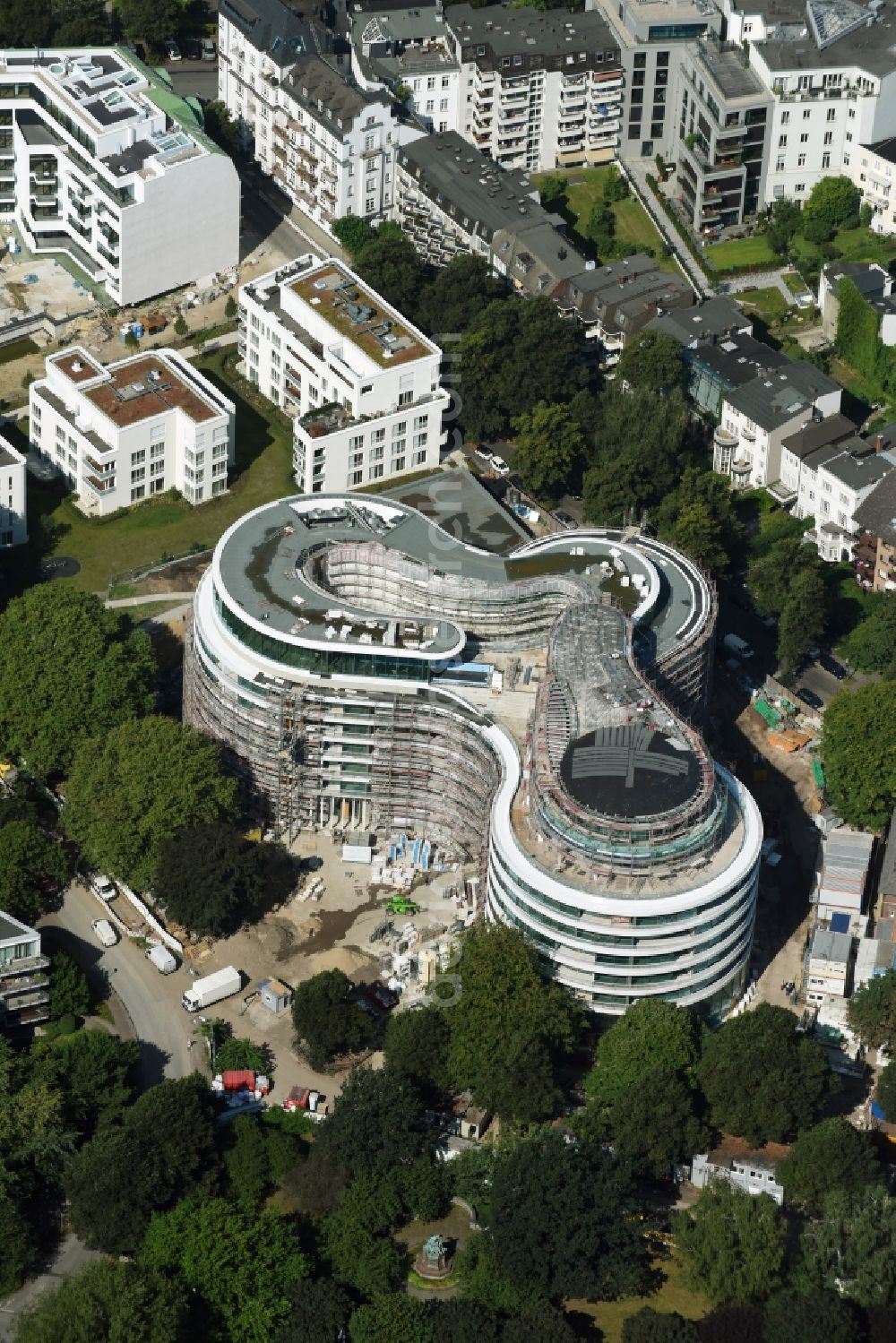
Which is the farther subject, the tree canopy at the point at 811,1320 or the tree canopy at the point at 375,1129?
the tree canopy at the point at 375,1129

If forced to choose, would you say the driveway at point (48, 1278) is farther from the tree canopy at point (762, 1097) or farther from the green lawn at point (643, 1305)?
the tree canopy at point (762, 1097)

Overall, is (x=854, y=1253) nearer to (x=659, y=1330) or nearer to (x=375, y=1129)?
(x=659, y=1330)

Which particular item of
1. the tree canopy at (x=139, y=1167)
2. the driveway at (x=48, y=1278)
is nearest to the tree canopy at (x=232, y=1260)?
the tree canopy at (x=139, y=1167)

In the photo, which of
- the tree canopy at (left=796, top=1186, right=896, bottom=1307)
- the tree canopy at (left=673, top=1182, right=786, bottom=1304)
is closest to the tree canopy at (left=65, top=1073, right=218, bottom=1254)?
the tree canopy at (left=673, top=1182, right=786, bottom=1304)

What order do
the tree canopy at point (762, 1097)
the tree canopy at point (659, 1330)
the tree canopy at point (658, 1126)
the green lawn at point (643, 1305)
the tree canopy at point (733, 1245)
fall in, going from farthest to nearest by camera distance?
the tree canopy at point (762, 1097)
the tree canopy at point (658, 1126)
the green lawn at point (643, 1305)
the tree canopy at point (733, 1245)
the tree canopy at point (659, 1330)

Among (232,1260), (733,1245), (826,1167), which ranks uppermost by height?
(826,1167)

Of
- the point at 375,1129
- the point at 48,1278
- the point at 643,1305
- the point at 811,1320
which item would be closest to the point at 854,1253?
the point at 811,1320
